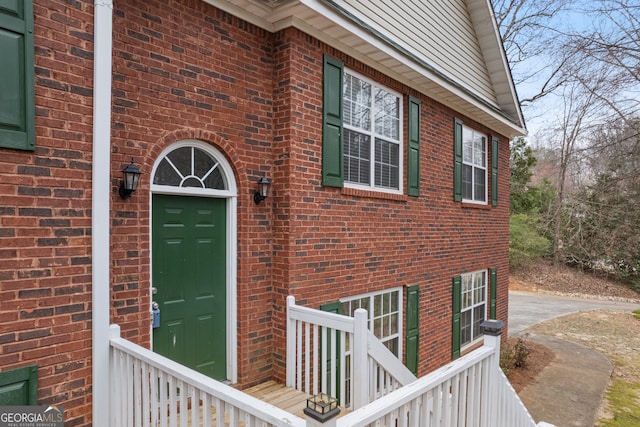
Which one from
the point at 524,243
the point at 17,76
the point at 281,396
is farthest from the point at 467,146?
the point at 524,243

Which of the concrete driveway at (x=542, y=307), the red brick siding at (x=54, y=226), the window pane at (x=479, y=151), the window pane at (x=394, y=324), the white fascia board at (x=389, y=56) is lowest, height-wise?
the concrete driveway at (x=542, y=307)

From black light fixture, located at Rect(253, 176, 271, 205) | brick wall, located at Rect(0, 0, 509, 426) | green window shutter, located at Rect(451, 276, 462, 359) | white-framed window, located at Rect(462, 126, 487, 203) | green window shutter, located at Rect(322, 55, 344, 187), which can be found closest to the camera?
brick wall, located at Rect(0, 0, 509, 426)

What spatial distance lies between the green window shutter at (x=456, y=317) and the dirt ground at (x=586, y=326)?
1.23 m

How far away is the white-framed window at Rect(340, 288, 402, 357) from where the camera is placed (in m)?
5.50

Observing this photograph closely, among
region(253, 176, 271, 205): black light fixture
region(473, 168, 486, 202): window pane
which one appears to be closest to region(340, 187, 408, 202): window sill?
region(253, 176, 271, 205): black light fixture

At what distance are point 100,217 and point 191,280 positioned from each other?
1.23m

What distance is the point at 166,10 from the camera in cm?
368

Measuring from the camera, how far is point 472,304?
8.67 metres

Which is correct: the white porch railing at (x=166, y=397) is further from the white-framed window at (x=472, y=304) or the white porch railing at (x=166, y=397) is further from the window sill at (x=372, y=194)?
the white-framed window at (x=472, y=304)

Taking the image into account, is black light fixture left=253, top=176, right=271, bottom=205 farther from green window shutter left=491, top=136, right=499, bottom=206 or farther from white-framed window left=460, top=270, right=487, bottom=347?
green window shutter left=491, top=136, right=499, bottom=206

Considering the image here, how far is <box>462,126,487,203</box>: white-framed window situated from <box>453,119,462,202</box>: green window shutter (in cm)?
43

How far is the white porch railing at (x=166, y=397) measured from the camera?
2006 mm

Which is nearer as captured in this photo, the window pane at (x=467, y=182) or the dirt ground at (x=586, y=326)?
the window pane at (x=467, y=182)

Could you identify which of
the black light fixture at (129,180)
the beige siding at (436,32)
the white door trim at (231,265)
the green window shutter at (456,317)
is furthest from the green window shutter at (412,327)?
the black light fixture at (129,180)
